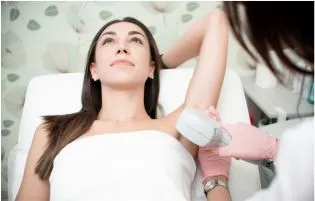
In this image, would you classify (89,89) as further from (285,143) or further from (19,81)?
(285,143)

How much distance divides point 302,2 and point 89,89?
0.97 m

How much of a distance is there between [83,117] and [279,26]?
0.86 m

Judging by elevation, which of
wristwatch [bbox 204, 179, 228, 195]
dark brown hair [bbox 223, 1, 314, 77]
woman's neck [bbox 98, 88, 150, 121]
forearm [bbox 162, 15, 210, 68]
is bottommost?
wristwatch [bbox 204, 179, 228, 195]

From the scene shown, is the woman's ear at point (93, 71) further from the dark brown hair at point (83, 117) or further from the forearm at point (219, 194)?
the forearm at point (219, 194)

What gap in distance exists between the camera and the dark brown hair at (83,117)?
1.13 meters

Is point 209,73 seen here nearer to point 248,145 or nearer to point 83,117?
point 248,145

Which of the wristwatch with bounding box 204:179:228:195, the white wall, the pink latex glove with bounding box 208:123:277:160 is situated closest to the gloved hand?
the pink latex glove with bounding box 208:123:277:160

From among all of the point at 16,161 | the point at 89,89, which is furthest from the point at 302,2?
the point at 16,161

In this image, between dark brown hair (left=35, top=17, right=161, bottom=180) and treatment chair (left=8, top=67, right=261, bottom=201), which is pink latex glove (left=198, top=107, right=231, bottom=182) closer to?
treatment chair (left=8, top=67, right=261, bottom=201)

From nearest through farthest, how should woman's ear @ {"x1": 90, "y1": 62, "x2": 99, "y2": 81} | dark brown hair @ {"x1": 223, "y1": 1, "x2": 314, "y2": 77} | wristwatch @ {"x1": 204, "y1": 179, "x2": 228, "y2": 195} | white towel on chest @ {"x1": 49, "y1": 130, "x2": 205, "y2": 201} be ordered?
dark brown hair @ {"x1": 223, "y1": 1, "x2": 314, "y2": 77} → white towel on chest @ {"x1": 49, "y1": 130, "x2": 205, "y2": 201} → wristwatch @ {"x1": 204, "y1": 179, "x2": 228, "y2": 195} → woman's ear @ {"x1": 90, "y1": 62, "x2": 99, "y2": 81}

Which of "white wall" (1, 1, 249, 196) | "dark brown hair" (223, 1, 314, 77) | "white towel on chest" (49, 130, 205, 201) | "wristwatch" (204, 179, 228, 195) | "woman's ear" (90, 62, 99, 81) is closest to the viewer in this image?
"dark brown hair" (223, 1, 314, 77)

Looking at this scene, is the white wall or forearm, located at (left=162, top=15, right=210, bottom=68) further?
the white wall

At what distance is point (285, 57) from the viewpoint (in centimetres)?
56

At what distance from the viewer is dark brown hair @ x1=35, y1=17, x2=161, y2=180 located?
3.71 feet
